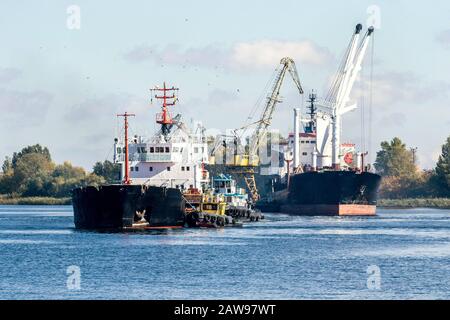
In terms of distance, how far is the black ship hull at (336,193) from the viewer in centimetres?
16650

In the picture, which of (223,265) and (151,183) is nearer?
(223,265)

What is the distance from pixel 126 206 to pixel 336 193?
230 feet

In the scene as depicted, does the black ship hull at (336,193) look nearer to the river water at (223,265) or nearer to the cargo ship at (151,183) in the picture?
the cargo ship at (151,183)

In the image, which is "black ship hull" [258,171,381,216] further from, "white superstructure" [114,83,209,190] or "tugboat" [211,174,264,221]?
"white superstructure" [114,83,209,190]

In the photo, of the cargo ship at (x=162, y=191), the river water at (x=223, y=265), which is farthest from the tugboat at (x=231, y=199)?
the river water at (x=223, y=265)

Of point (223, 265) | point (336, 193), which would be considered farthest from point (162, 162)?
point (336, 193)

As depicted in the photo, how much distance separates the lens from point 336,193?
545 feet

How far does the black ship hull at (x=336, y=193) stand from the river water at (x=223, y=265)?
2400 inches

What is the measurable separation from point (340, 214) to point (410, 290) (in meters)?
108

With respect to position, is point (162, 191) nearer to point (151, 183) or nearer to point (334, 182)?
point (151, 183)

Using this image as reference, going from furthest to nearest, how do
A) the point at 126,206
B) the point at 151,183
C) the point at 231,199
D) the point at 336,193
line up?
the point at 336,193, the point at 231,199, the point at 151,183, the point at 126,206

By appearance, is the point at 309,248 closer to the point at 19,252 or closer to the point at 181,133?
the point at 19,252

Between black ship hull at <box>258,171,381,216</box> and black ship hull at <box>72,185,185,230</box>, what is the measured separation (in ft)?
207

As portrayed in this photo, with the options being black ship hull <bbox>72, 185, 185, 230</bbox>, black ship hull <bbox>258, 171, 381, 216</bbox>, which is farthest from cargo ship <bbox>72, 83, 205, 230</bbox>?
black ship hull <bbox>258, 171, 381, 216</bbox>
